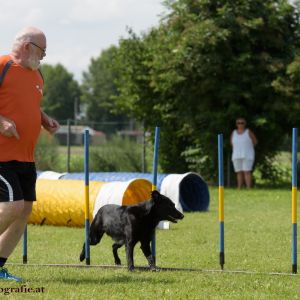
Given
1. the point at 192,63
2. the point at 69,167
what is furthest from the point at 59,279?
the point at 69,167

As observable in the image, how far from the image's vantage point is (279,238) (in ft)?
29.8

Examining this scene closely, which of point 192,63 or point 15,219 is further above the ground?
point 192,63

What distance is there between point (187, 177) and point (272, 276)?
654cm

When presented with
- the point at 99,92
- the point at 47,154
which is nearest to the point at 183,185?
the point at 47,154

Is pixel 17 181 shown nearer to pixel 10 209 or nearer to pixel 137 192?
pixel 10 209

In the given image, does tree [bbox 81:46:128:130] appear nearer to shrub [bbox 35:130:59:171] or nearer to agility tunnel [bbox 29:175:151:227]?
shrub [bbox 35:130:59:171]

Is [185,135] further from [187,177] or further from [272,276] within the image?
[272,276]

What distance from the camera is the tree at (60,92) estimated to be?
103969 mm

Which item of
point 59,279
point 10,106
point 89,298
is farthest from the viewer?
point 59,279

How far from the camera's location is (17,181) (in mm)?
5441

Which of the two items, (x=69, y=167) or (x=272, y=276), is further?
(x=69, y=167)

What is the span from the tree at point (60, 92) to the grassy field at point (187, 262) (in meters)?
91.6

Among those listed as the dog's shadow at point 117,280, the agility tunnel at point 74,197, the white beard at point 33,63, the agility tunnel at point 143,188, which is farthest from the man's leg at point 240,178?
the white beard at point 33,63

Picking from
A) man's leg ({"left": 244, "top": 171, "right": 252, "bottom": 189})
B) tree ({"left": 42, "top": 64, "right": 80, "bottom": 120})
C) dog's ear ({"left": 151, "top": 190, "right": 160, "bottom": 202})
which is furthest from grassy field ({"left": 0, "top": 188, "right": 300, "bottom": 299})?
tree ({"left": 42, "top": 64, "right": 80, "bottom": 120})
